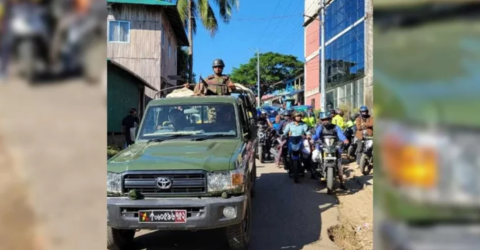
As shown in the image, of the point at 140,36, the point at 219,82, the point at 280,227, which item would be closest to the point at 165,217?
the point at 280,227

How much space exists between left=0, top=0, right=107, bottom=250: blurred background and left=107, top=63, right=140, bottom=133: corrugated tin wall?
12.4m

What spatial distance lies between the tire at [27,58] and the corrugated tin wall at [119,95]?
40.8 ft

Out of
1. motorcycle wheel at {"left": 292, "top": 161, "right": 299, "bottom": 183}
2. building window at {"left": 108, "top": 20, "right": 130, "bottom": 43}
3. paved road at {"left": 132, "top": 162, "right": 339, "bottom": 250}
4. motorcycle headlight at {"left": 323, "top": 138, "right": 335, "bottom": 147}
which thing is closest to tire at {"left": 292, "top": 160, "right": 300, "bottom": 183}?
motorcycle wheel at {"left": 292, "top": 161, "right": 299, "bottom": 183}

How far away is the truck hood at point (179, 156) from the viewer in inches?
154

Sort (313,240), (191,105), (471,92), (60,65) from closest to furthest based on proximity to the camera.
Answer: (471,92)
(60,65)
(313,240)
(191,105)

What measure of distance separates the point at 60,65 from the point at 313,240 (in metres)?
3.89

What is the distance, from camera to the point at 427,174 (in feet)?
3.29

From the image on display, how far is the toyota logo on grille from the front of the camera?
389 cm

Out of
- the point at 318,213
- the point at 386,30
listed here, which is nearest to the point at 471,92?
the point at 386,30

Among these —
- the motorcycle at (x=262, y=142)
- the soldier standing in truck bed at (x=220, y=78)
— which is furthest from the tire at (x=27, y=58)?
the motorcycle at (x=262, y=142)

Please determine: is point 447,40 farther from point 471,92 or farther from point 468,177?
point 468,177

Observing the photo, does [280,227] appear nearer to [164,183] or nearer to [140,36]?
[164,183]

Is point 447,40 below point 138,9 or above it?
below

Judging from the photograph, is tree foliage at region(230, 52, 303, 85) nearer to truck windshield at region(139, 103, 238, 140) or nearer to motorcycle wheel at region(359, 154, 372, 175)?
motorcycle wheel at region(359, 154, 372, 175)
